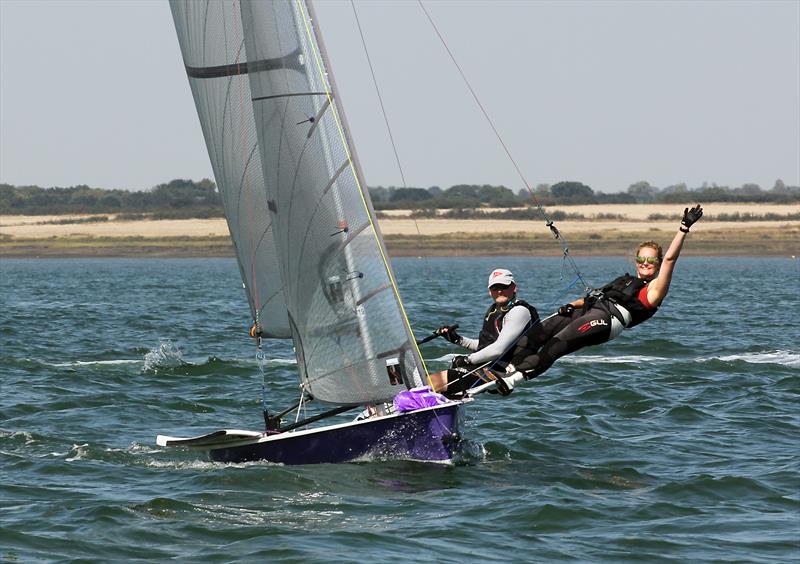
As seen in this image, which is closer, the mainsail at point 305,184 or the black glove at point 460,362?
the mainsail at point 305,184

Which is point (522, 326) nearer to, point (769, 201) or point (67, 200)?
point (769, 201)

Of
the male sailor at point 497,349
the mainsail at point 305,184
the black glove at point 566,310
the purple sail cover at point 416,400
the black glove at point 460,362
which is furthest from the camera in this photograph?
the black glove at point 460,362

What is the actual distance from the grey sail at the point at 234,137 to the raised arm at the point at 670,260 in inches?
149

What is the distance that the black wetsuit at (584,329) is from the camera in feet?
41.0

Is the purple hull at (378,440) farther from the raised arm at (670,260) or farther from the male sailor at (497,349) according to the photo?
the raised arm at (670,260)

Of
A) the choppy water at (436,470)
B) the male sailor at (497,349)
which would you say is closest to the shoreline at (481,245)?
the choppy water at (436,470)

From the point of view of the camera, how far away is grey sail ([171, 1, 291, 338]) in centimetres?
1214

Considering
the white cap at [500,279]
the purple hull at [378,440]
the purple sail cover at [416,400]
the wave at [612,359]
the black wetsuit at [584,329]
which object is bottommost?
the wave at [612,359]

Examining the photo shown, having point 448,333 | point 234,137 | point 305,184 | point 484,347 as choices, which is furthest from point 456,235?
point 305,184

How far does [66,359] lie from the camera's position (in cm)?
2081

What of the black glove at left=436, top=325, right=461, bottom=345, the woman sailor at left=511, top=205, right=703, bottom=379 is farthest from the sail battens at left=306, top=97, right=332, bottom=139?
the woman sailor at left=511, top=205, right=703, bottom=379

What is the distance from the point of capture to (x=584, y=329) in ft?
41.2

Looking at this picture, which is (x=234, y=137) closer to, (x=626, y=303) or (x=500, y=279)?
(x=500, y=279)

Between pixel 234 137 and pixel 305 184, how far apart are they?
1170mm
